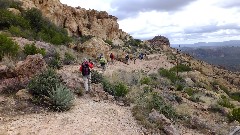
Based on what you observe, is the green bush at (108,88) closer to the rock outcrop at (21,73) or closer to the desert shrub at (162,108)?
the desert shrub at (162,108)

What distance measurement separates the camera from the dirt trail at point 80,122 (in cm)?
928

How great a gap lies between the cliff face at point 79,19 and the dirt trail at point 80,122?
3087 cm

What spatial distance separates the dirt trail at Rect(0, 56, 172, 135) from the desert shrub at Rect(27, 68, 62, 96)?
114 cm

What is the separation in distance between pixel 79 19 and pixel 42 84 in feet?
151

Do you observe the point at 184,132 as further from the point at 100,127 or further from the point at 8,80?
the point at 8,80

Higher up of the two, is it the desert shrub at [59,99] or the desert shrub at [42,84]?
the desert shrub at [42,84]

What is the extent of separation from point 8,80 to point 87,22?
157ft

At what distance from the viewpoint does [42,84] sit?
1175 centimetres

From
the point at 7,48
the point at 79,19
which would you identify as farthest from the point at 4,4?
the point at 79,19

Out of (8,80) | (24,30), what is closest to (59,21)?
(24,30)

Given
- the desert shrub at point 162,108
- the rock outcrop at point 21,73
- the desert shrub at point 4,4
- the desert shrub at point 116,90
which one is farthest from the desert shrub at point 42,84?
the desert shrub at point 4,4

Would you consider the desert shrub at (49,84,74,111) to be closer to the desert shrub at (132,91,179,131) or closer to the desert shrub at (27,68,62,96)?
the desert shrub at (27,68,62,96)

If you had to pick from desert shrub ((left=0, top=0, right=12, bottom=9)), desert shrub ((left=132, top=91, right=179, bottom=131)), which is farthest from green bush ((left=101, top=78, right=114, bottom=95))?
desert shrub ((left=0, top=0, right=12, bottom=9))

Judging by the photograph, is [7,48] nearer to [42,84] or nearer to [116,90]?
[116,90]
